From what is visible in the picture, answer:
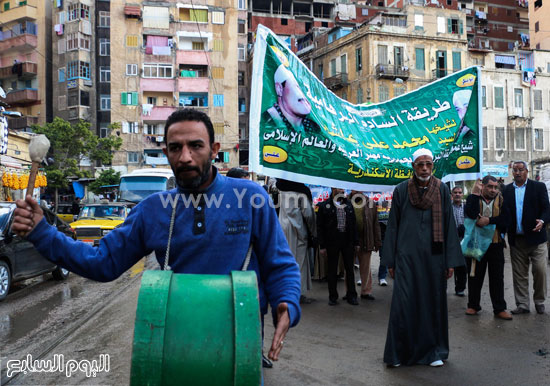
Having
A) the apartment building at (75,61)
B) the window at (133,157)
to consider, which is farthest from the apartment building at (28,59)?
the window at (133,157)

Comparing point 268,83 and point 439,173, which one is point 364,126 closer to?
point 439,173

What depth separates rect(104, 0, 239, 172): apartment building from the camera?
1836 inches

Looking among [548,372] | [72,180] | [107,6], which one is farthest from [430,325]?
[107,6]

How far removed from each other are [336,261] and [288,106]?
113 inches

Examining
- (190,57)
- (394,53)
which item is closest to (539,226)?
(394,53)

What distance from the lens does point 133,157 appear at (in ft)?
151

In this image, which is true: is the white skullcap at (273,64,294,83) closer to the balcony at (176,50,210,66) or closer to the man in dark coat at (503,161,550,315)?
the man in dark coat at (503,161,550,315)

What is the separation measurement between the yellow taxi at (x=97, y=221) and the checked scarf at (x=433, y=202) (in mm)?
9649

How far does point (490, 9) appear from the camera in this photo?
2603 inches

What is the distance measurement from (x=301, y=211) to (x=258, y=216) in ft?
18.7

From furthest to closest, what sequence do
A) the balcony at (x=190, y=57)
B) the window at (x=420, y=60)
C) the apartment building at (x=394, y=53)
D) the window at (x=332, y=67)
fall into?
the balcony at (x=190, y=57)
the window at (x=332, y=67)
the window at (x=420, y=60)
the apartment building at (x=394, y=53)

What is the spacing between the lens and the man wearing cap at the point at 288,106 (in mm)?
5949

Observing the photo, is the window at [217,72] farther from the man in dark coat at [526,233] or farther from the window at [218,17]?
the man in dark coat at [526,233]

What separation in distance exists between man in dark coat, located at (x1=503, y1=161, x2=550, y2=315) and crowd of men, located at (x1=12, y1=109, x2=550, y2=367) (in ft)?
0.04
